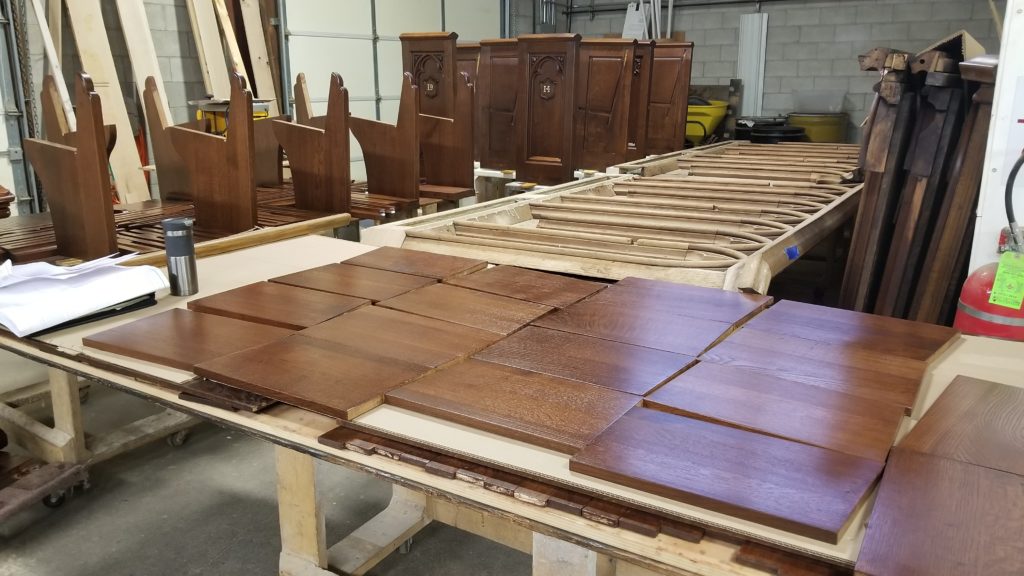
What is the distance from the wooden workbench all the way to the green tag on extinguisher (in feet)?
1.12

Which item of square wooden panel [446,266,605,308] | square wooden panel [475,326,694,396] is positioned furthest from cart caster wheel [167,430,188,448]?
square wooden panel [475,326,694,396]

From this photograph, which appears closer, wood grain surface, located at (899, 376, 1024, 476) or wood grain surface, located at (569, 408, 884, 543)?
wood grain surface, located at (569, 408, 884, 543)

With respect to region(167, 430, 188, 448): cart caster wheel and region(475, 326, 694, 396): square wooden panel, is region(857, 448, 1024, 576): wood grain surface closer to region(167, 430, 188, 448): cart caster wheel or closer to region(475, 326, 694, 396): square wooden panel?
region(475, 326, 694, 396): square wooden panel

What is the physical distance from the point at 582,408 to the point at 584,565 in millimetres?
273

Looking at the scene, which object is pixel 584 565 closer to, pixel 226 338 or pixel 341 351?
pixel 341 351

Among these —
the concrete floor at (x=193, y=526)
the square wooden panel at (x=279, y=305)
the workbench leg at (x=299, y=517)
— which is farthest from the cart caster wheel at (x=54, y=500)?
the square wooden panel at (x=279, y=305)

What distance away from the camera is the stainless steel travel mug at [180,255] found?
212cm

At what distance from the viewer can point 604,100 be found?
511cm

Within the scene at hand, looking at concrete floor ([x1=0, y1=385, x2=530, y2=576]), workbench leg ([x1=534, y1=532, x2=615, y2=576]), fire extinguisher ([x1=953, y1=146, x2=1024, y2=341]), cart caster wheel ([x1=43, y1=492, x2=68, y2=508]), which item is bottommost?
concrete floor ([x1=0, y1=385, x2=530, y2=576])

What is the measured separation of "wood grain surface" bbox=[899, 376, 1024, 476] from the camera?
1.23 metres

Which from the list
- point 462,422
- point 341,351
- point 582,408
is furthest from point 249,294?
point 582,408

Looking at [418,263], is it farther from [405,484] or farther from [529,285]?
[405,484]

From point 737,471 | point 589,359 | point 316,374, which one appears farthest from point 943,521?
point 316,374

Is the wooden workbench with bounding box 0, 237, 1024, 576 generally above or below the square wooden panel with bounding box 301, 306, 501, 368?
below
